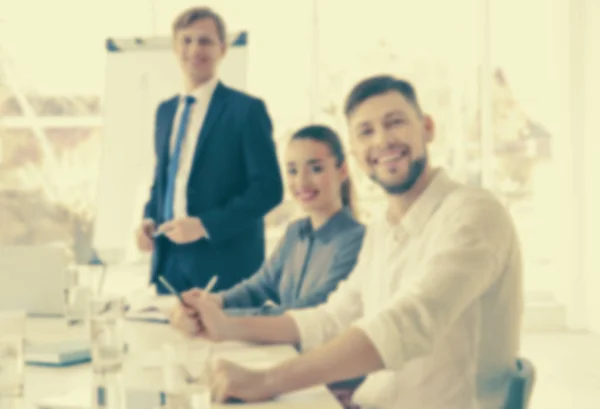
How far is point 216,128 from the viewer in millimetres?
3215

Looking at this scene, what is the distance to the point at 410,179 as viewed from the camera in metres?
1.93

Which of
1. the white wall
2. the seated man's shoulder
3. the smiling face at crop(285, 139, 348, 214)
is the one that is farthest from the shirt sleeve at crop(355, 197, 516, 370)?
the white wall

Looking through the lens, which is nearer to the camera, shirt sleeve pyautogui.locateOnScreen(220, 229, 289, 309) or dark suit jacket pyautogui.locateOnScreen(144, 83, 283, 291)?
shirt sleeve pyautogui.locateOnScreen(220, 229, 289, 309)

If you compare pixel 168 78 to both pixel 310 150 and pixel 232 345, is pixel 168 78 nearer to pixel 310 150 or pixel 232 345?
pixel 310 150

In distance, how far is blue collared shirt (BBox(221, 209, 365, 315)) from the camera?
8.44ft

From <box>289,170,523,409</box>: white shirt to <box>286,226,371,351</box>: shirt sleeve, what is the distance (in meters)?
0.23

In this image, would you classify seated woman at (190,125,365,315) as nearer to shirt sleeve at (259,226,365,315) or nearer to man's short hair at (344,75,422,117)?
shirt sleeve at (259,226,365,315)

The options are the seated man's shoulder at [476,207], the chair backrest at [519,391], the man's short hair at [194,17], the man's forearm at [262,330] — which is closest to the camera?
the chair backrest at [519,391]

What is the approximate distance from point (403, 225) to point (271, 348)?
19.4 inches

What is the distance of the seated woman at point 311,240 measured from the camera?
2.61 m

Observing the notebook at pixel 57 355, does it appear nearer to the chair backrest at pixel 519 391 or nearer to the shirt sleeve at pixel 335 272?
the shirt sleeve at pixel 335 272

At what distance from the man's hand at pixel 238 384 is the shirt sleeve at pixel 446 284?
209mm

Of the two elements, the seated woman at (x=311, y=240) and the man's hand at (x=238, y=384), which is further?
the seated woman at (x=311, y=240)

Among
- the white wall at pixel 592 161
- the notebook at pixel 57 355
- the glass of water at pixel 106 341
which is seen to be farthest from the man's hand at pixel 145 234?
the white wall at pixel 592 161
